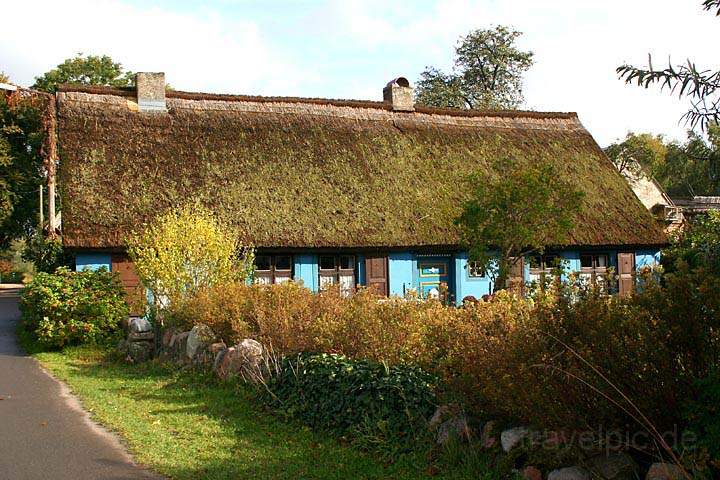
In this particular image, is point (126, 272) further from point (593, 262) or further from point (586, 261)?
point (593, 262)

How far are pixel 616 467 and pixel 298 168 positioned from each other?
17.4 metres

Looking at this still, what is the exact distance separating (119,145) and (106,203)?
2414 millimetres

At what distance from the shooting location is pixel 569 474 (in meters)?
5.03

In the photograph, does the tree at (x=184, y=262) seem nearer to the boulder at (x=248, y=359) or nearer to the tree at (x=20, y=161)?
the boulder at (x=248, y=359)

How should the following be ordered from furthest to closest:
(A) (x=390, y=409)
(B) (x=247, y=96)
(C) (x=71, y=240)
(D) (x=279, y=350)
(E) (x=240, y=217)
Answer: (B) (x=247, y=96), (E) (x=240, y=217), (C) (x=71, y=240), (D) (x=279, y=350), (A) (x=390, y=409)

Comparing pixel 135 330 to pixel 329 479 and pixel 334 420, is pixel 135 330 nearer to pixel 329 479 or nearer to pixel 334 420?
pixel 334 420

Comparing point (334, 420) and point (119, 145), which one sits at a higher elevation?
point (119, 145)

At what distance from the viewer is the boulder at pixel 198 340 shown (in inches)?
448

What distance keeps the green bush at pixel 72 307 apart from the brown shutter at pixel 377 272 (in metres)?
7.17

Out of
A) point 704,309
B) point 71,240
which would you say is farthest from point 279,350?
point 71,240

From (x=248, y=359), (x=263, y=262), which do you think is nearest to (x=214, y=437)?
(x=248, y=359)

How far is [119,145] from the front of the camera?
65.9ft

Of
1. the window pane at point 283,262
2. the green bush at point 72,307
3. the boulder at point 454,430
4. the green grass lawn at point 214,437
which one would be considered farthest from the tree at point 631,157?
the boulder at point 454,430

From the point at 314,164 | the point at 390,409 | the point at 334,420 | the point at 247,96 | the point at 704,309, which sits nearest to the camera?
the point at 704,309
